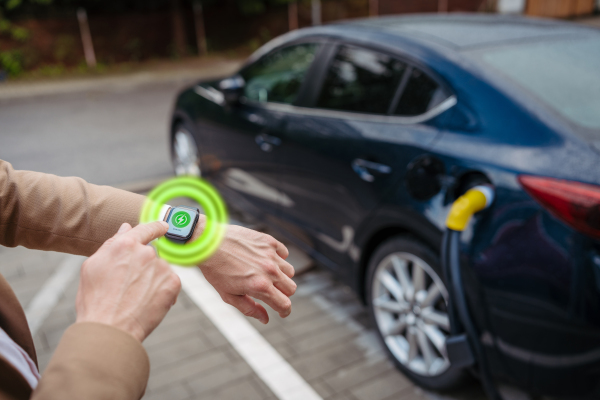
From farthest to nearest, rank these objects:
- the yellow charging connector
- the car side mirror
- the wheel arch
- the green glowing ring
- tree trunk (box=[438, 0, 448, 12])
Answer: tree trunk (box=[438, 0, 448, 12]) < the car side mirror < the wheel arch < the yellow charging connector < the green glowing ring

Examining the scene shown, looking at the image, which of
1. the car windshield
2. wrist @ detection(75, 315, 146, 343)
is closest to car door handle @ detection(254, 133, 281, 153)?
the car windshield

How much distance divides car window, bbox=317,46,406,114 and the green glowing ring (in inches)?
73.9

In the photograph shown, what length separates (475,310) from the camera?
2.21 metres

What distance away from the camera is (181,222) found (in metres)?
1.08

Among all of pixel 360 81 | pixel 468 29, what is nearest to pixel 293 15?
pixel 360 81

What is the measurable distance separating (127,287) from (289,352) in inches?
85.9

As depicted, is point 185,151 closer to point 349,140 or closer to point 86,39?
point 349,140

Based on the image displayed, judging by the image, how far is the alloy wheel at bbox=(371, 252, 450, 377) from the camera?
2.50m

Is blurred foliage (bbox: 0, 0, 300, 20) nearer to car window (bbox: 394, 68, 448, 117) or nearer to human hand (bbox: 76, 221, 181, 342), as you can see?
car window (bbox: 394, 68, 448, 117)

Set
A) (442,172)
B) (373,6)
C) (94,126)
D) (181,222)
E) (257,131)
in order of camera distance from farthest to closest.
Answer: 1. (373,6)
2. (94,126)
3. (257,131)
4. (442,172)
5. (181,222)

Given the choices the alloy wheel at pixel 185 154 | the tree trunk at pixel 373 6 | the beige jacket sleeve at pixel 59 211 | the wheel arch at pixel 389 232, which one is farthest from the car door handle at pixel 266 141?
the tree trunk at pixel 373 6

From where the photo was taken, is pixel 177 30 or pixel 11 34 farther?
pixel 177 30

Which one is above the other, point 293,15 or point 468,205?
point 468,205

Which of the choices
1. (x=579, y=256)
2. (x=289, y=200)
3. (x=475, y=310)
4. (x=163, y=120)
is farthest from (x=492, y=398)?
(x=163, y=120)
